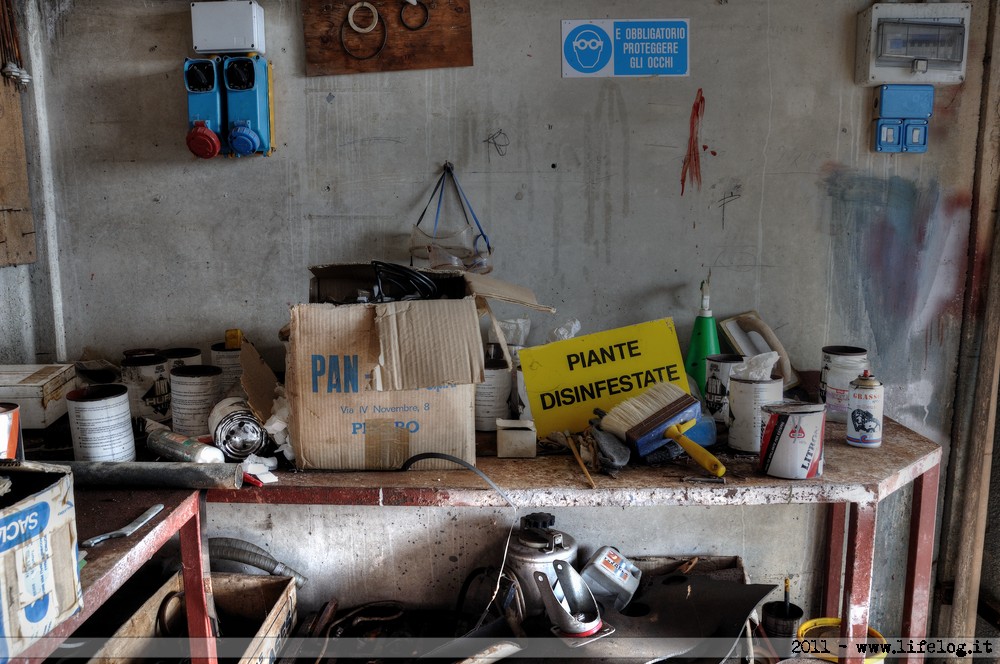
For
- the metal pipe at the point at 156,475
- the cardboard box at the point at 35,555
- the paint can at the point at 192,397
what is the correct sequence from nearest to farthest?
the cardboard box at the point at 35,555 < the metal pipe at the point at 156,475 < the paint can at the point at 192,397

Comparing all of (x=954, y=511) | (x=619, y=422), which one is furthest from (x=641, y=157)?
(x=954, y=511)

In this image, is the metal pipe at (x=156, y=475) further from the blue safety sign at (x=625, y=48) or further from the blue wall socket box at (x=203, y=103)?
the blue safety sign at (x=625, y=48)

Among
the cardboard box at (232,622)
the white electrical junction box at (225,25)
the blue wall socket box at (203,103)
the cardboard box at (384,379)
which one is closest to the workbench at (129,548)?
the cardboard box at (232,622)

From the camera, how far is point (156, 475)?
1.35m

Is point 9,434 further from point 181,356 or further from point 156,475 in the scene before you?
point 181,356

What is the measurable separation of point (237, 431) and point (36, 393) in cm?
49

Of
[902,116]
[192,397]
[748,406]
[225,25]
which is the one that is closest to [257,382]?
[192,397]

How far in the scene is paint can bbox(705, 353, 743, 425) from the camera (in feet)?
5.50

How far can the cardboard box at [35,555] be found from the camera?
825 mm

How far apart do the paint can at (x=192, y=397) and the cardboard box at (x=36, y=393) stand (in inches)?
10.7

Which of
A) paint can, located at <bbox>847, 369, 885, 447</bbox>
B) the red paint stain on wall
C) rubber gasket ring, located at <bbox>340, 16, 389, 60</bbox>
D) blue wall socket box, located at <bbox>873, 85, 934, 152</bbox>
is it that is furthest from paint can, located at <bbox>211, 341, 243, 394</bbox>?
blue wall socket box, located at <bbox>873, 85, 934, 152</bbox>

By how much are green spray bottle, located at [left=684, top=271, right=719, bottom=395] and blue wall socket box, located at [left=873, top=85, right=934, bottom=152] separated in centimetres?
61

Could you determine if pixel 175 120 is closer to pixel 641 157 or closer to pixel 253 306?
pixel 253 306

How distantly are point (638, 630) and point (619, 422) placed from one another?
476mm
